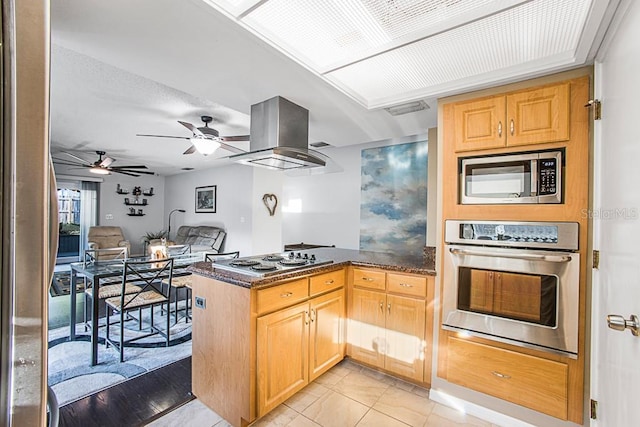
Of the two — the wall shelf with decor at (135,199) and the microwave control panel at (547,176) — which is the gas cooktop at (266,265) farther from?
the wall shelf with decor at (135,199)

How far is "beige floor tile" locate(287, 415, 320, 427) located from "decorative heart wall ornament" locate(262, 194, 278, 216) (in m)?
4.75

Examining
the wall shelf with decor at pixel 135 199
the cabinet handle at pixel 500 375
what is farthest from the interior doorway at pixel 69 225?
the cabinet handle at pixel 500 375

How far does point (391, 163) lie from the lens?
15.7 feet

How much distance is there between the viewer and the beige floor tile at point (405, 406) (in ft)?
6.33

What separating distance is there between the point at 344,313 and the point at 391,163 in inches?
118

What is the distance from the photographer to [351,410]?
6.55ft

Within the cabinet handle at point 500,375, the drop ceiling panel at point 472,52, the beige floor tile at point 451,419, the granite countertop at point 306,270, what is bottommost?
the beige floor tile at point 451,419

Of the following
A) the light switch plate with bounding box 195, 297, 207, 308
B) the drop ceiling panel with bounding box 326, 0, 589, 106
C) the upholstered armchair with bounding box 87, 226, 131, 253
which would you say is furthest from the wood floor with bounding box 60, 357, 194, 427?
the upholstered armchair with bounding box 87, 226, 131, 253

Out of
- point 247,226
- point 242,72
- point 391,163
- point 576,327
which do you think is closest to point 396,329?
point 576,327

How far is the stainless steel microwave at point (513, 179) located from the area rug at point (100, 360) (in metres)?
2.87

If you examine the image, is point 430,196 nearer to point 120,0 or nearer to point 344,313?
point 344,313

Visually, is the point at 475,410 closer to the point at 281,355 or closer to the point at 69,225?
the point at 281,355

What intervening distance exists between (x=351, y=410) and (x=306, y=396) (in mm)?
345

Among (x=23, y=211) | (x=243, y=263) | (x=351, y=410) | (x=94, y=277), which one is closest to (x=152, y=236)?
(x=94, y=277)
